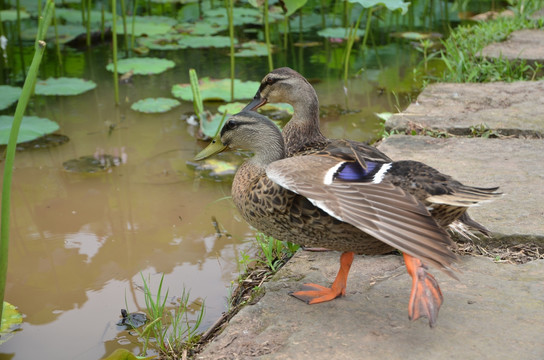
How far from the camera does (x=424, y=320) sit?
→ 87.6 inches

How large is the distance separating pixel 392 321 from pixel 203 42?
224 inches

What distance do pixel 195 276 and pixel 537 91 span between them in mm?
2886

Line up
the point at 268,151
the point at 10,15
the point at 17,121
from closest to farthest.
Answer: the point at 17,121 < the point at 268,151 < the point at 10,15

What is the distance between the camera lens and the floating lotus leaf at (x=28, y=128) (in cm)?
446

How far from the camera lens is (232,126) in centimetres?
280

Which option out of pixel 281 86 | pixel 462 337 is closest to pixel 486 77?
pixel 281 86

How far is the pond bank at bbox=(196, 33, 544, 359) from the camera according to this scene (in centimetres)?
207

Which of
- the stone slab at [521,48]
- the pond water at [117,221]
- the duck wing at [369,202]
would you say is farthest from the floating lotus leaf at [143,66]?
the duck wing at [369,202]

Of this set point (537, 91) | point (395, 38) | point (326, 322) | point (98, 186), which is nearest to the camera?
point (326, 322)

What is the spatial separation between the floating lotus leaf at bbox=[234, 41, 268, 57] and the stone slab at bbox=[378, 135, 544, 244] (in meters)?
3.57

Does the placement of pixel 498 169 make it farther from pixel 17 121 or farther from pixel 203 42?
pixel 203 42

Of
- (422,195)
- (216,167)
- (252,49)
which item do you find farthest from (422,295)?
(252,49)

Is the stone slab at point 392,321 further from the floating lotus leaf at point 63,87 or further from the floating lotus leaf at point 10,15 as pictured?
the floating lotus leaf at point 10,15

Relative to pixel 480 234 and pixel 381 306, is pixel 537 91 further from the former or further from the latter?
pixel 381 306
